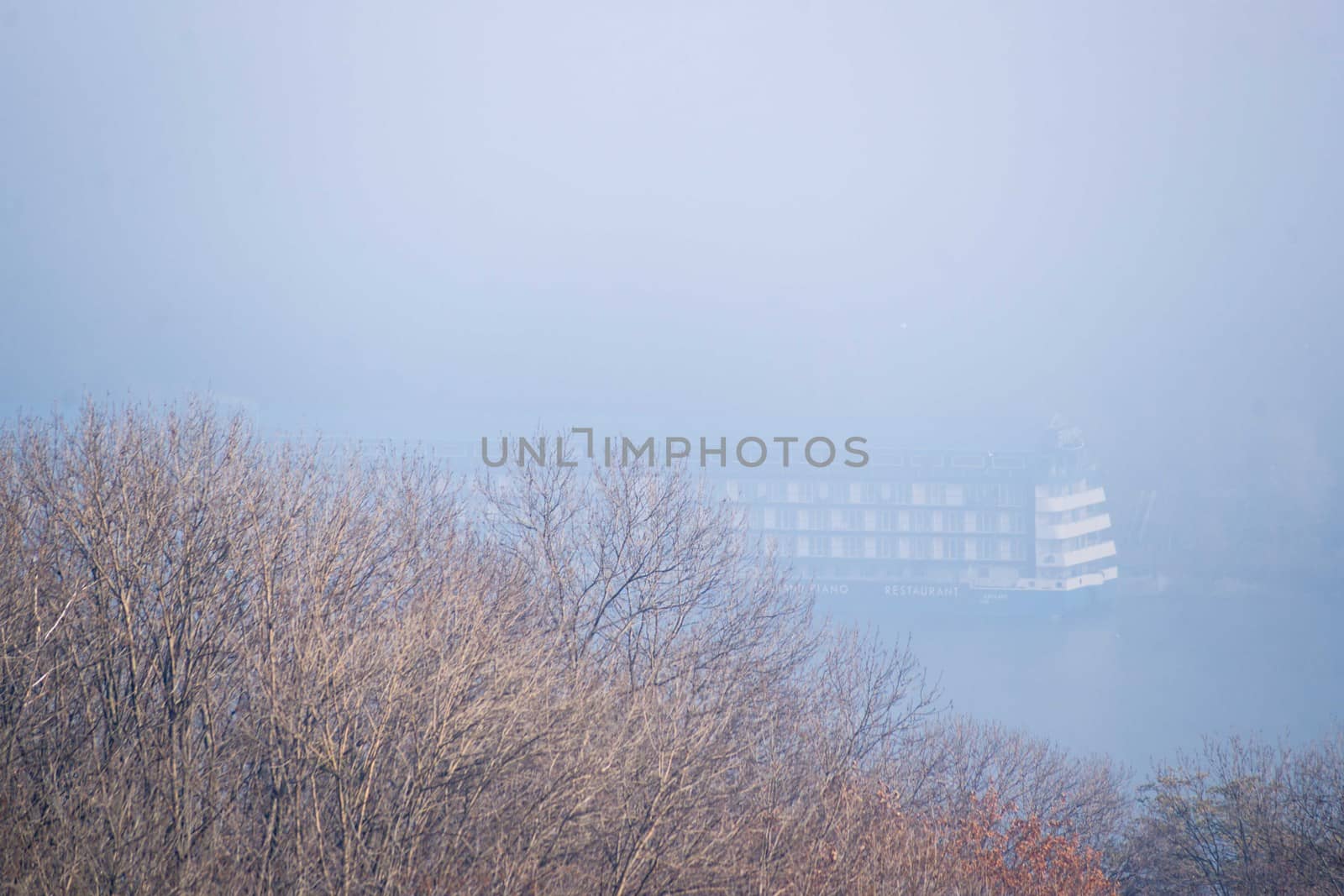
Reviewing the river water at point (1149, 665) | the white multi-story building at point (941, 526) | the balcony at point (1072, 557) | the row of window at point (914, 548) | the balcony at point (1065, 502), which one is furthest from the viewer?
the balcony at point (1065, 502)

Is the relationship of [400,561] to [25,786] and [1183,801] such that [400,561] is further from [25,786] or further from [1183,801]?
[1183,801]

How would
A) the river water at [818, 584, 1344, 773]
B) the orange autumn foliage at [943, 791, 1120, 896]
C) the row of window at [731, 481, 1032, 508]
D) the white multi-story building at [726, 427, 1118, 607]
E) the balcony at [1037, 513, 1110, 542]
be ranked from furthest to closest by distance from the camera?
the row of window at [731, 481, 1032, 508]
the balcony at [1037, 513, 1110, 542]
the white multi-story building at [726, 427, 1118, 607]
the river water at [818, 584, 1344, 773]
the orange autumn foliage at [943, 791, 1120, 896]

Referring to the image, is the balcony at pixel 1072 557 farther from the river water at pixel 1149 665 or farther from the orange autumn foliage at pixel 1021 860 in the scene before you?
the orange autumn foliage at pixel 1021 860

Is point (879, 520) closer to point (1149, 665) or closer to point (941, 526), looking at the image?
point (941, 526)

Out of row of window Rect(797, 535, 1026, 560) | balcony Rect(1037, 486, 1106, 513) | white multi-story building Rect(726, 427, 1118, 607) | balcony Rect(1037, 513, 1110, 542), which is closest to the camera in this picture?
row of window Rect(797, 535, 1026, 560)

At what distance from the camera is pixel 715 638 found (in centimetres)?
2212

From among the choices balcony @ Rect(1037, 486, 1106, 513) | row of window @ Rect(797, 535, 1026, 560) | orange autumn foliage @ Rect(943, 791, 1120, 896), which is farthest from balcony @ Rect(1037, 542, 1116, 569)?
orange autumn foliage @ Rect(943, 791, 1120, 896)

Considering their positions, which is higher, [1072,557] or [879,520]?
[879,520]

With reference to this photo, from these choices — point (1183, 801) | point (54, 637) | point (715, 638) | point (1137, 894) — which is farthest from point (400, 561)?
point (1183, 801)

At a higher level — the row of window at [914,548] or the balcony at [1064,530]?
the balcony at [1064,530]

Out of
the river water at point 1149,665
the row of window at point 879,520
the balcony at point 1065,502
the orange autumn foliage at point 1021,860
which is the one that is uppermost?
the balcony at point 1065,502

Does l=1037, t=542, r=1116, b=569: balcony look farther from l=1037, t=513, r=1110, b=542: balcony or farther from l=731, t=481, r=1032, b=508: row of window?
l=731, t=481, r=1032, b=508: row of window

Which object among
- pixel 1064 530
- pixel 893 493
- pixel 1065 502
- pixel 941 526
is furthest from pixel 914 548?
pixel 1065 502

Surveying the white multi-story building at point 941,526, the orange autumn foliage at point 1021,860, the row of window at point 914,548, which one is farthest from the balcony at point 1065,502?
the orange autumn foliage at point 1021,860
